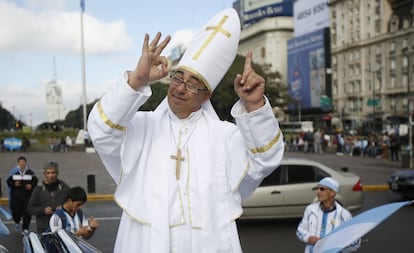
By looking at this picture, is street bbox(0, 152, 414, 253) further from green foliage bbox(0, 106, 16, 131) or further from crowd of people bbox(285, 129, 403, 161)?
green foliage bbox(0, 106, 16, 131)

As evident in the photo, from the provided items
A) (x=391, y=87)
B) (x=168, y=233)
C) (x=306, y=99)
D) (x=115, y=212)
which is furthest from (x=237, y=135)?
(x=306, y=99)

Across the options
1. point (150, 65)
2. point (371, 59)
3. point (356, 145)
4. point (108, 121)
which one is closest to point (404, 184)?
point (150, 65)

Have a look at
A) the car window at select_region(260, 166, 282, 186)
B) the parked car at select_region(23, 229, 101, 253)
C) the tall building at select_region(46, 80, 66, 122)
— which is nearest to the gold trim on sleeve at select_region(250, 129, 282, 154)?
the parked car at select_region(23, 229, 101, 253)

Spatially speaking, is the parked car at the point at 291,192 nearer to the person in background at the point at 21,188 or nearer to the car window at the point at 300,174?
the car window at the point at 300,174

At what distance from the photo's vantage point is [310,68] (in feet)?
262

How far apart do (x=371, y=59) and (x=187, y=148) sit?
71.8 meters

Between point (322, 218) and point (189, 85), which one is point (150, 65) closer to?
point (189, 85)

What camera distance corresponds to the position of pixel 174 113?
2.64 meters

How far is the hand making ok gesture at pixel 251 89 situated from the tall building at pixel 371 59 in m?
58.2

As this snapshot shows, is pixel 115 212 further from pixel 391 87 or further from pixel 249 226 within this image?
pixel 391 87

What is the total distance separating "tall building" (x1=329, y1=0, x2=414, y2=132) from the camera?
62.9 m

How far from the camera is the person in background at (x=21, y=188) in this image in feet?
30.9

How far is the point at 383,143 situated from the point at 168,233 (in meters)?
29.3

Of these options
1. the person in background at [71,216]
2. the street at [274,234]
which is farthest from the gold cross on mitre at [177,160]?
the street at [274,234]
